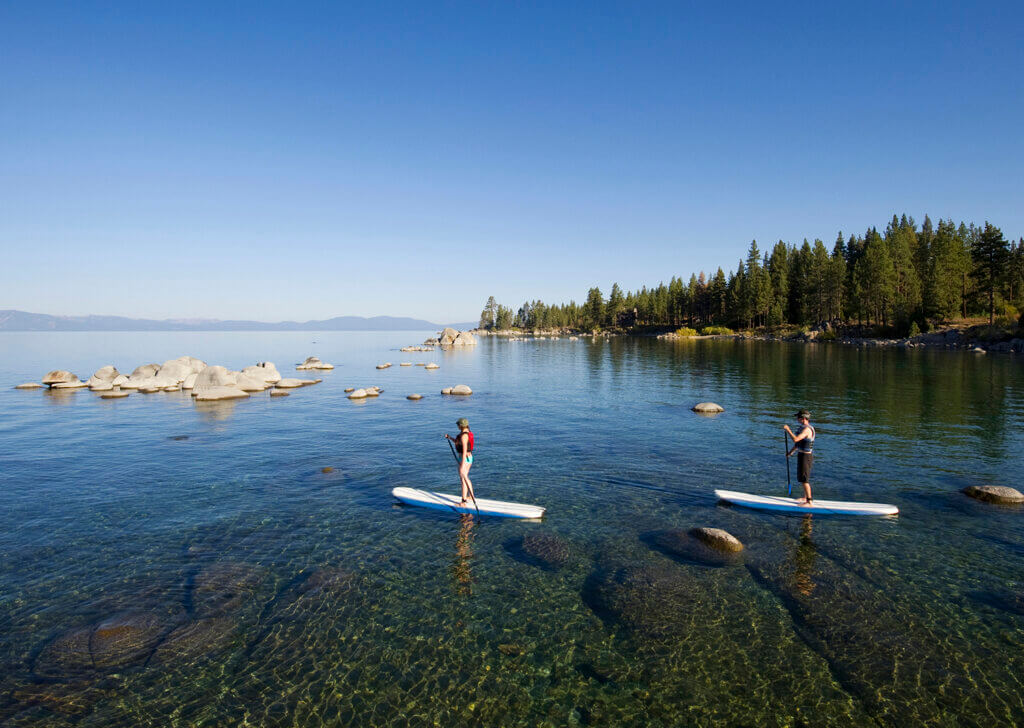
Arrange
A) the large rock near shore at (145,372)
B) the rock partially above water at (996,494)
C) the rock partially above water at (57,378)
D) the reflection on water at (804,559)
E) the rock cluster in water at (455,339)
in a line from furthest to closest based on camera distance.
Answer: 1. the rock cluster in water at (455,339)
2. the large rock near shore at (145,372)
3. the rock partially above water at (57,378)
4. the rock partially above water at (996,494)
5. the reflection on water at (804,559)

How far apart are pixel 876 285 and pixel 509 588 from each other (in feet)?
421

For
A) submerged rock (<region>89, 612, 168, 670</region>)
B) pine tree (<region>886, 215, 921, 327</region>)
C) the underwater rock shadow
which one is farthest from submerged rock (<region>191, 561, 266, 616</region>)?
pine tree (<region>886, 215, 921, 327</region>)

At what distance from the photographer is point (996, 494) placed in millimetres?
18672

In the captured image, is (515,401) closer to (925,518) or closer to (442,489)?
(442,489)

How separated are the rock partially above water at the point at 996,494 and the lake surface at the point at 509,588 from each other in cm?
59

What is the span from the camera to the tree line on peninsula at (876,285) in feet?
310

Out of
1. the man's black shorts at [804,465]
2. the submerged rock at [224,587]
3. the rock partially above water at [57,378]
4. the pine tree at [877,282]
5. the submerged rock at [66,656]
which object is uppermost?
the pine tree at [877,282]

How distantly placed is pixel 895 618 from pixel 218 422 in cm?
4048

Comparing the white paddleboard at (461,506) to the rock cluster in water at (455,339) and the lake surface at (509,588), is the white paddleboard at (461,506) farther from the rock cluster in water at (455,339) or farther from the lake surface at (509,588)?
the rock cluster in water at (455,339)

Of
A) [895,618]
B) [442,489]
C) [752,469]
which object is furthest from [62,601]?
[752,469]

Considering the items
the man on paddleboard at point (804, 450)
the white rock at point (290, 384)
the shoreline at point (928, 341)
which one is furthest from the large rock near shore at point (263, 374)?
the shoreline at point (928, 341)

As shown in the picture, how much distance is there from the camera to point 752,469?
78.1ft

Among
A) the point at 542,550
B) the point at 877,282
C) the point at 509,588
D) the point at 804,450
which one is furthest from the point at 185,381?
the point at 877,282

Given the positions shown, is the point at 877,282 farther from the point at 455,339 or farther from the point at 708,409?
the point at 455,339
